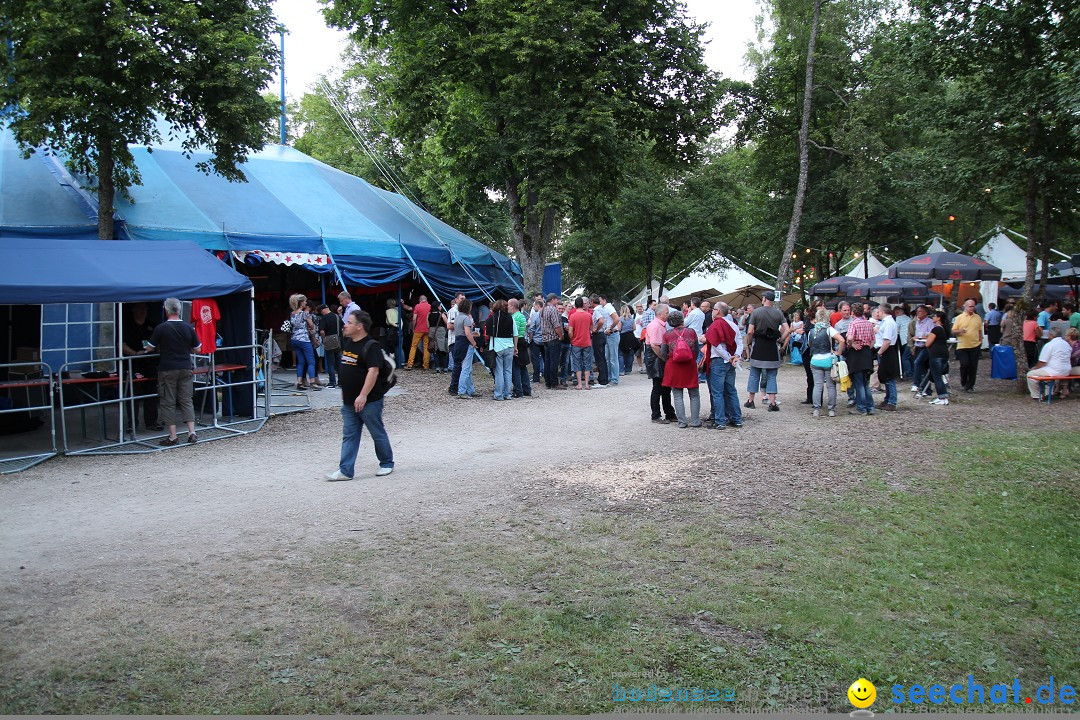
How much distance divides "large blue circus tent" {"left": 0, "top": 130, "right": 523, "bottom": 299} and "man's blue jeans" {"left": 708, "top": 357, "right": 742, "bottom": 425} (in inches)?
357

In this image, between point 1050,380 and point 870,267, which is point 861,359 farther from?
point 870,267

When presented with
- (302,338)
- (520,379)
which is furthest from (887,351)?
(302,338)

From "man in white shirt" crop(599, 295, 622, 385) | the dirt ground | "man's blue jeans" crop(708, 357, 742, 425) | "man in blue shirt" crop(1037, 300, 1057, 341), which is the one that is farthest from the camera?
"man in blue shirt" crop(1037, 300, 1057, 341)

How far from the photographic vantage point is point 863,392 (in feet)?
39.0

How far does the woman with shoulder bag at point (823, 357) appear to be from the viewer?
11555mm

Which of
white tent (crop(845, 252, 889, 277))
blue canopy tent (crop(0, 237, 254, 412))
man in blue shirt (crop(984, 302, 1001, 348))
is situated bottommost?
man in blue shirt (crop(984, 302, 1001, 348))

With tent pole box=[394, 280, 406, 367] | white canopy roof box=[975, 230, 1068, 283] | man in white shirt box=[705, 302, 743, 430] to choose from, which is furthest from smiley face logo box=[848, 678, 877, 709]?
white canopy roof box=[975, 230, 1068, 283]

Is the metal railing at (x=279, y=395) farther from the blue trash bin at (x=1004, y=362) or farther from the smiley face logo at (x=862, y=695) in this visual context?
the blue trash bin at (x=1004, y=362)

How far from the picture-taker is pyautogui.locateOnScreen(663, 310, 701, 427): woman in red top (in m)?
10.4

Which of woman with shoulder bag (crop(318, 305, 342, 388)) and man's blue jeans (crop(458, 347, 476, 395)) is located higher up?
woman with shoulder bag (crop(318, 305, 342, 388))

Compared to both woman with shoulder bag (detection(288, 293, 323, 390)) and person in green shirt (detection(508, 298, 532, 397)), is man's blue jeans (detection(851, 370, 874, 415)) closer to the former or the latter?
person in green shirt (detection(508, 298, 532, 397))

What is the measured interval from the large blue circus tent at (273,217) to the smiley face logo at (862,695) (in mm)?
14421

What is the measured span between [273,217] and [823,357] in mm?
11650

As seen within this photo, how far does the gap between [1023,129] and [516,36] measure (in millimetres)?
10849
